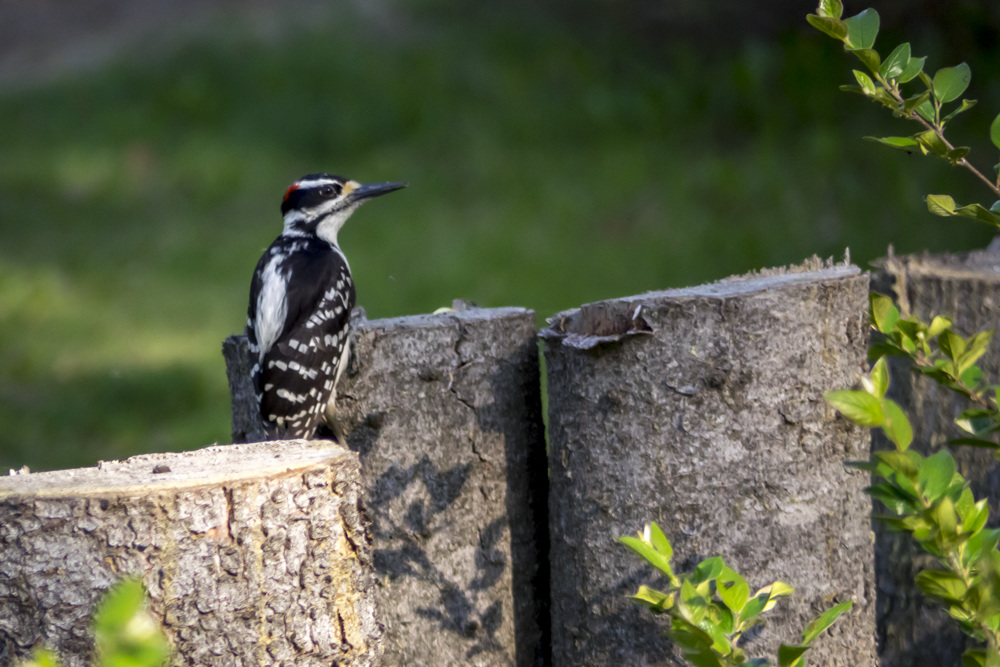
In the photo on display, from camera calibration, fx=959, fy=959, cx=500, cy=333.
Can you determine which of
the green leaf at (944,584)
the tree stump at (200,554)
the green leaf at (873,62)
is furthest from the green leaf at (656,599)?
the green leaf at (873,62)

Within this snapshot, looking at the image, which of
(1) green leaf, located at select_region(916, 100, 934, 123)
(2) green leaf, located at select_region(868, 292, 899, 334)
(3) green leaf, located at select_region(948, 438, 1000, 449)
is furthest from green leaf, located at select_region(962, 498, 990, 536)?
(1) green leaf, located at select_region(916, 100, 934, 123)

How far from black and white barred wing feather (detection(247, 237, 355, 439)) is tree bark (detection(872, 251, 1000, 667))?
178cm

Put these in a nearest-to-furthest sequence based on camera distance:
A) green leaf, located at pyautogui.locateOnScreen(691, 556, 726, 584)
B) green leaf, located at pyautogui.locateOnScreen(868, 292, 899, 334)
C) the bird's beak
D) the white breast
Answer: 1. green leaf, located at pyautogui.locateOnScreen(691, 556, 726, 584)
2. green leaf, located at pyautogui.locateOnScreen(868, 292, 899, 334)
3. the white breast
4. the bird's beak

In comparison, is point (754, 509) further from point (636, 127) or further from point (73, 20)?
point (73, 20)

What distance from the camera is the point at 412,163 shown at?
394 inches

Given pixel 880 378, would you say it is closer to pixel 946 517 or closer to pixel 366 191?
pixel 946 517

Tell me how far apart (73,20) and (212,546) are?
12458 millimetres

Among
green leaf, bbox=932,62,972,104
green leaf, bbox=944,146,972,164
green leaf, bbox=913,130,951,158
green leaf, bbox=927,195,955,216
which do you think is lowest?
green leaf, bbox=927,195,955,216

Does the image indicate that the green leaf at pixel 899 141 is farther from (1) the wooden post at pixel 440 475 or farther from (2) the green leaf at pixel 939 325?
(1) the wooden post at pixel 440 475

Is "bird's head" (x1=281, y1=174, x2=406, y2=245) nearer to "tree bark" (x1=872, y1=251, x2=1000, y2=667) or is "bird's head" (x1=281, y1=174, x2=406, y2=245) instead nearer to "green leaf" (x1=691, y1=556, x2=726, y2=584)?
"tree bark" (x1=872, y1=251, x2=1000, y2=667)

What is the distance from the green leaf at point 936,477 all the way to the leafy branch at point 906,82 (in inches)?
18.5

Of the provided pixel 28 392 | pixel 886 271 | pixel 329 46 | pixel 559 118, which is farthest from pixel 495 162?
pixel 886 271

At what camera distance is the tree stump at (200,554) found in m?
1.82

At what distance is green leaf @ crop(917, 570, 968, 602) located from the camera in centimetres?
142
